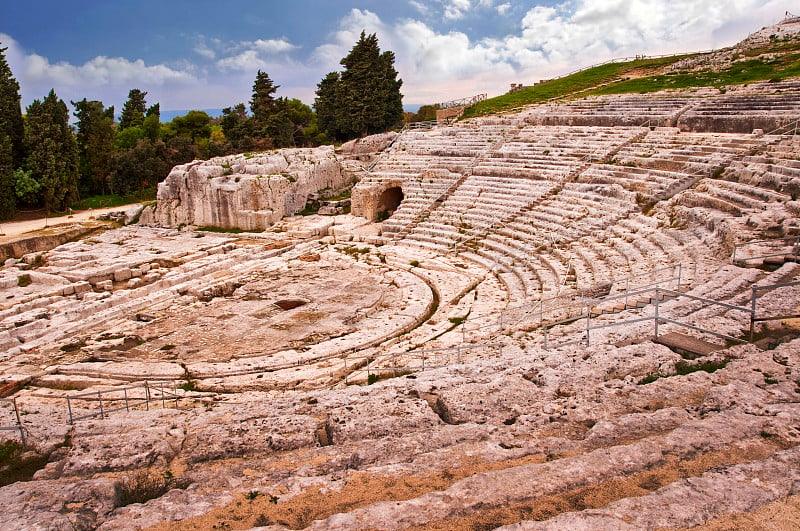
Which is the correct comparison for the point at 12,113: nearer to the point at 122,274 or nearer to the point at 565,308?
the point at 122,274

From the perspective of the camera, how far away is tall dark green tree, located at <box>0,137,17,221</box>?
25875 millimetres

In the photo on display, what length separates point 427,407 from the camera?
5379 mm

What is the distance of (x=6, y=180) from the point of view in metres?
26.0

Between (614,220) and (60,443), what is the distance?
44.8 ft

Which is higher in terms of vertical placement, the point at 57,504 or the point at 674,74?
the point at 674,74

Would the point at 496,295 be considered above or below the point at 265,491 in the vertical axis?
below

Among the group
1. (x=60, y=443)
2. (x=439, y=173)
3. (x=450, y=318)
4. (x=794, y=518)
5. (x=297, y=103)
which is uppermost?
(x=297, y=103)

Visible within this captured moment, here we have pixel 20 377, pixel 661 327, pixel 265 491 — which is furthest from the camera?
pixel 20 377

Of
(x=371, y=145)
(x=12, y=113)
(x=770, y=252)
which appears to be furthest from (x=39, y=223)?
(x=770, y=252)

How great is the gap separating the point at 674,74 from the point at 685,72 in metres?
0.58

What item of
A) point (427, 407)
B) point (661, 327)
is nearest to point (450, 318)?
point (661, 327)

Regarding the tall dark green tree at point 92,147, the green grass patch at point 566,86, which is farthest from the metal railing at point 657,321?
the tall dark green tree at point 92,147

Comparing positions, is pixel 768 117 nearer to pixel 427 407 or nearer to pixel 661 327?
pixel 661 327

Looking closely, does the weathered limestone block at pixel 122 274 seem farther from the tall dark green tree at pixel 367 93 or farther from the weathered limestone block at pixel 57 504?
the tall dark green tree at pixel 367 93
